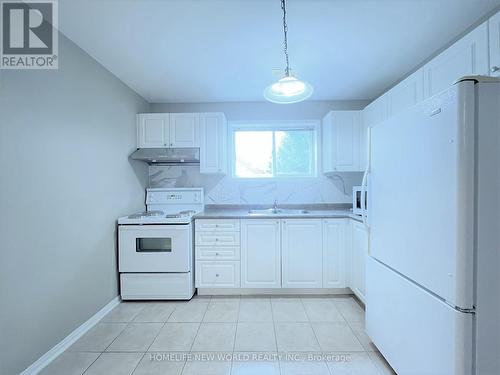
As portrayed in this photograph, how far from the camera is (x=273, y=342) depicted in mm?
1866

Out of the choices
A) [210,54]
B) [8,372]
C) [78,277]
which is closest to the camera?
[8,372]

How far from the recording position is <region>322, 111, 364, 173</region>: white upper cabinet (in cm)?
290

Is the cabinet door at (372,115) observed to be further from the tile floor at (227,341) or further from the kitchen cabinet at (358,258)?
the tile floor at (227,341)

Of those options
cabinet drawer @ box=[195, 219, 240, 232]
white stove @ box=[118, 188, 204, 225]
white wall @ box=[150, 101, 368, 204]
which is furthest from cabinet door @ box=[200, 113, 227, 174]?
cabinet drawer @ box=[195, 219, 240, 232]

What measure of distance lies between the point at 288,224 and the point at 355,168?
113 cm

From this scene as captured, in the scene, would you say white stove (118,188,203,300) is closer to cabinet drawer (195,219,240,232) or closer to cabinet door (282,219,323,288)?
cabinet drawer (195,219,240,232)

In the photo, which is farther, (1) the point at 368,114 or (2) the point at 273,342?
(1) the point at 368,114

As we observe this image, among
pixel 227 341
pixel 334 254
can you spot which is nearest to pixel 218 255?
pixel 227 341

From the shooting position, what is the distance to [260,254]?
2662 mm

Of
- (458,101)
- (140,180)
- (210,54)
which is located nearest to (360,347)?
(458,101)

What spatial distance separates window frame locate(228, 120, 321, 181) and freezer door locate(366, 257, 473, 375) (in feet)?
5.62

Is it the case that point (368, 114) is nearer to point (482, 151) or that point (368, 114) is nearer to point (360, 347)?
point (482, 151)

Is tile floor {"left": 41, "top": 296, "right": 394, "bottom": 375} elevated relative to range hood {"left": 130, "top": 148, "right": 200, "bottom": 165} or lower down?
lower down

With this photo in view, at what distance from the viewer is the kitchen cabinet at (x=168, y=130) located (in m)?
3.01
